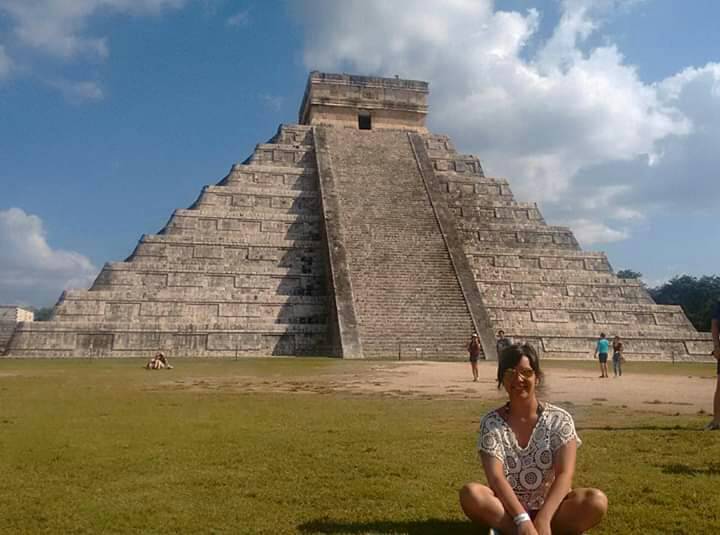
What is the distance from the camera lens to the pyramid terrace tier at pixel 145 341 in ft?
69.3

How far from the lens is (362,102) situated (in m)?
33.5

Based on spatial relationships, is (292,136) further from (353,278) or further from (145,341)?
(145,341)

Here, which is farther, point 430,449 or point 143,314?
point 143,314

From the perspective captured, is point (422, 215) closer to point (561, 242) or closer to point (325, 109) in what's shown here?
point (561, 242)

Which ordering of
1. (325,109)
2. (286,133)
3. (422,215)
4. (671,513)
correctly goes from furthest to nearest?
1. (325,109)
2. (286,133)
3. (422,215)
4. (671,513)

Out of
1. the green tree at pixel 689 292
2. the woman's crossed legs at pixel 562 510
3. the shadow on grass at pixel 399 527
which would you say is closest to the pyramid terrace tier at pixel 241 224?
the shadow on grass at pixel 399 527

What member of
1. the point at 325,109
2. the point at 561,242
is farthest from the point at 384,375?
the point at 325,109

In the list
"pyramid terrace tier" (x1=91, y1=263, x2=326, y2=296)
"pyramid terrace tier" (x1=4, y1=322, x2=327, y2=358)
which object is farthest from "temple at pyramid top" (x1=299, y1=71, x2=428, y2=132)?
"pyramid terrace tier" (x1=4, y1=322, x2=327, y2=358)

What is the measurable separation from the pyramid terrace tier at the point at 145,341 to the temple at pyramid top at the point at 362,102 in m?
14.6

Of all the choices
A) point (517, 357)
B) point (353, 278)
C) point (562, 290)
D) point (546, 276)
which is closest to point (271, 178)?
point (353, 278)

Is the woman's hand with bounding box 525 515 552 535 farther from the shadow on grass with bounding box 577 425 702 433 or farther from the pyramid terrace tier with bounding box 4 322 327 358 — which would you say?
the pyramid terrace tier with bounding box 4 322 327 358

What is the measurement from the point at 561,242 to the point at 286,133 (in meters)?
13.5

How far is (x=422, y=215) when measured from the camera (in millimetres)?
26656

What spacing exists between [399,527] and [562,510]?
100cm
